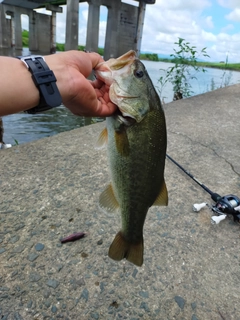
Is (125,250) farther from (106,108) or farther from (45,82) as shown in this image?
(45,82)

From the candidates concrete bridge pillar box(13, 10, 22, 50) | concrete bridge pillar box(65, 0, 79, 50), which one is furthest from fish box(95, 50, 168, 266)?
concrete bridge pillar box(13, 10, 22, 50)

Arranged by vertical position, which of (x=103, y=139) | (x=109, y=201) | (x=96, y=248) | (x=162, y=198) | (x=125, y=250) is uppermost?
(x=103, y=139)

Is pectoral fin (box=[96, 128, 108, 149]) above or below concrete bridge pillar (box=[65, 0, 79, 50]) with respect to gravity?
below

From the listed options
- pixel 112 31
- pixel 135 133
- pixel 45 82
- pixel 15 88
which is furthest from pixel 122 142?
pixel 112 31

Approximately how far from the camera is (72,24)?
13469mm

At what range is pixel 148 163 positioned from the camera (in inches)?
62.1

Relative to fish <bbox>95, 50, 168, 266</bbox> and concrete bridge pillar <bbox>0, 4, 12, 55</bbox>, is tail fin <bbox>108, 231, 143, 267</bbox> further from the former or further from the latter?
concrete bridge pillar <bbox>0, 4, 12, 55</bbox>

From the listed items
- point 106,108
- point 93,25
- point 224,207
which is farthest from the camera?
point 93,25

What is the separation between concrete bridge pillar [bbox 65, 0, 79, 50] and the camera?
13.2 m

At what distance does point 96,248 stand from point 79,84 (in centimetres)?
133

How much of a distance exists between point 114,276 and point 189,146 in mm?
2521

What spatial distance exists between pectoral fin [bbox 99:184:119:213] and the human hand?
51 cm

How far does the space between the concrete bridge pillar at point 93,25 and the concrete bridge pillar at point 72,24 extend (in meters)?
0.87

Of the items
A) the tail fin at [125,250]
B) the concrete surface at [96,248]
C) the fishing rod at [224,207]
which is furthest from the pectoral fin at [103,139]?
the fishing rod at [224,207]
